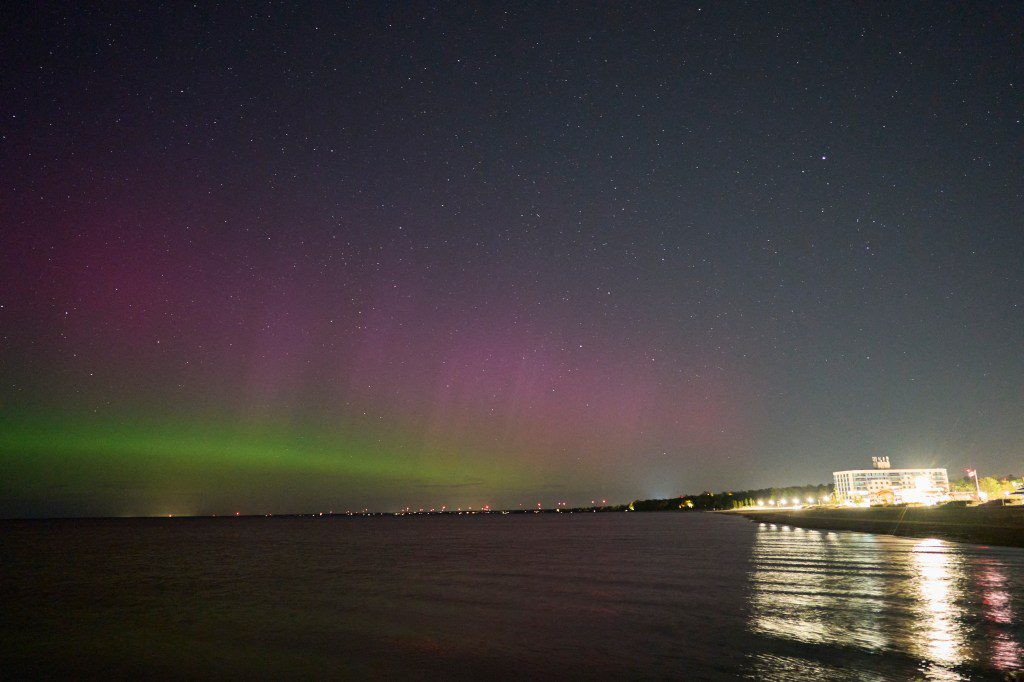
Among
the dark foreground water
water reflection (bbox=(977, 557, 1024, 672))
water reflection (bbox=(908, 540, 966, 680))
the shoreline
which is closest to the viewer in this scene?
water reflection (bbox=(977, 557, 1024, 672))

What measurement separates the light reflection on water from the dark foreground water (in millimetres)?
72

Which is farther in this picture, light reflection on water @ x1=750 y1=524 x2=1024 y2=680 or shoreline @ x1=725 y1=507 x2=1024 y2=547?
shoreline @ x1=725 y1=507 x2=1024 y2=547

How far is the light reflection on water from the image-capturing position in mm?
12633

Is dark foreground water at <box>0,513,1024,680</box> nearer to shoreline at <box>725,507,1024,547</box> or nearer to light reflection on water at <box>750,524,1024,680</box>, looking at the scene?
light reflection on water at <box>750,524,1024,680</box>

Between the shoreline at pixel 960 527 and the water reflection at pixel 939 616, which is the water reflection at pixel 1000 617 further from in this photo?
the shoreline at pixel 960 527

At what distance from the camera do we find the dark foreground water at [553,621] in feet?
45.2

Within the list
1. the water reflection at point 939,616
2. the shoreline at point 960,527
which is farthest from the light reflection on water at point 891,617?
the shoreline at point 960,527

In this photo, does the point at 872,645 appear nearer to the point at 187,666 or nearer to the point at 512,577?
the point at 187,666

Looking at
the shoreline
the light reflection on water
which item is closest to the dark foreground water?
the light reflection on water

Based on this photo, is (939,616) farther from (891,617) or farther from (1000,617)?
(1000,617)

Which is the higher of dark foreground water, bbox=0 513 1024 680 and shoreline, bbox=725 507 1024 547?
dark foreground water, bbox=0 513 1024 680

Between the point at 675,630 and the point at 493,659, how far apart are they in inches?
222

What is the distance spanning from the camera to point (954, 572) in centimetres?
2647

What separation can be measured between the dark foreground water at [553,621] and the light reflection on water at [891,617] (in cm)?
7
